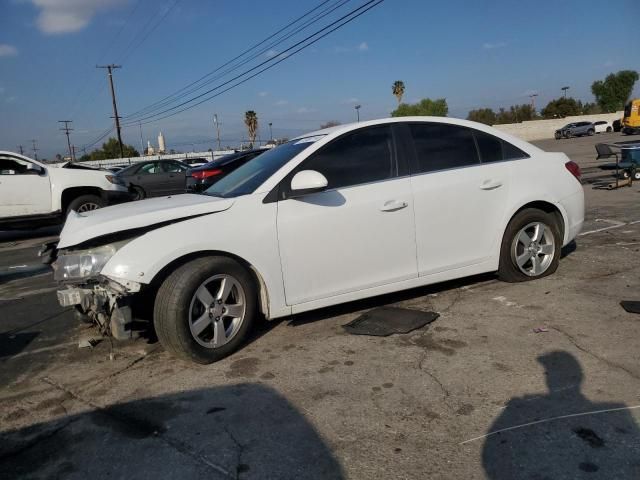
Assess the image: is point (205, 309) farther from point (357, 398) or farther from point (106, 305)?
point (357, 398)

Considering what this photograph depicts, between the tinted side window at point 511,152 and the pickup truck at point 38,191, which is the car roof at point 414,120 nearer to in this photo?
the tinted side window at point 511,152

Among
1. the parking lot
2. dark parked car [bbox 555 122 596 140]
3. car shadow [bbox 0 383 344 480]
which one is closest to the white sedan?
the parking lot

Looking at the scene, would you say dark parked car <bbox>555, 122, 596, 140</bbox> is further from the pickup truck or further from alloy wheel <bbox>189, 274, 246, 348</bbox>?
alloy wheel <bbox>189, 274, 246, 348</bbox>

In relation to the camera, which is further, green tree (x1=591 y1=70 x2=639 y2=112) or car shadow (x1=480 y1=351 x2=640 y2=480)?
green tree (x1=591 y1=70 x2=639 y2=112)

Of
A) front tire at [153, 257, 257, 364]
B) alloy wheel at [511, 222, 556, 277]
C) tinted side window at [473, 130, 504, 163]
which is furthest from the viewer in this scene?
alloy wheel at [511, 222, 556, 277]

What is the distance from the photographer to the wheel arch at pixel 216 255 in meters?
3.64

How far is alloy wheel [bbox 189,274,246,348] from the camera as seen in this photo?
3.63 m

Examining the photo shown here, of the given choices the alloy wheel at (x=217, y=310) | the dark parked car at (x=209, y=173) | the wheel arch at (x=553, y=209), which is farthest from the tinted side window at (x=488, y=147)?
the dark parked car at (x=209, y=173)

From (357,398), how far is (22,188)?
10055 mm

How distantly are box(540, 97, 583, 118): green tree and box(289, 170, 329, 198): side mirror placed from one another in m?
86.1

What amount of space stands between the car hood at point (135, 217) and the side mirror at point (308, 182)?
499 millimetres

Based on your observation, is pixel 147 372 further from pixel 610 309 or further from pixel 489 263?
pixel 610 309

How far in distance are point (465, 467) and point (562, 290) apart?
9.64 ft

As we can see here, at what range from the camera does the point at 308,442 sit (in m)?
2.66
